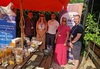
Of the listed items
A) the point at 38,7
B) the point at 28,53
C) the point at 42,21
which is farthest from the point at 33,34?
the point at 28,53

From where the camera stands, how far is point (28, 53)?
19.1 feet

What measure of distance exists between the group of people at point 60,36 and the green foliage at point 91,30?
1851 millimetres

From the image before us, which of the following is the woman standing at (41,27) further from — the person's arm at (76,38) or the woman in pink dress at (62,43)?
the person's arm at (76,38)

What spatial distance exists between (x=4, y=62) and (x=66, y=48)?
4119mm

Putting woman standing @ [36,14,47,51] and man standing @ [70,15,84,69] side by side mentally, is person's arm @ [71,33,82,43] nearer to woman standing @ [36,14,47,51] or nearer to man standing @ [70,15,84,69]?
man standing @ [70,15,84,69]

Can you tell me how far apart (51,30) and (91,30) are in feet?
7.50

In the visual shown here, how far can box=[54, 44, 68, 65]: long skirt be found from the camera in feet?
28.7

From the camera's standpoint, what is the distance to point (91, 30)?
425 inches

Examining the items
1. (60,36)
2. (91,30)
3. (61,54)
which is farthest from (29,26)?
(91,30)

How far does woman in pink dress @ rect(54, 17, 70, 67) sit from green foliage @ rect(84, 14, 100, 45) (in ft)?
6.81

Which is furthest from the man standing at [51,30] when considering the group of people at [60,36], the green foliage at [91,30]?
the green foliage at [91,30]

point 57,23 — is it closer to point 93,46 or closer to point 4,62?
point 93,46

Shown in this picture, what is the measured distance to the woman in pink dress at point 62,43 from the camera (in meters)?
8.52

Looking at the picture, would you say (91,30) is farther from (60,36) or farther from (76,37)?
(76,37)
